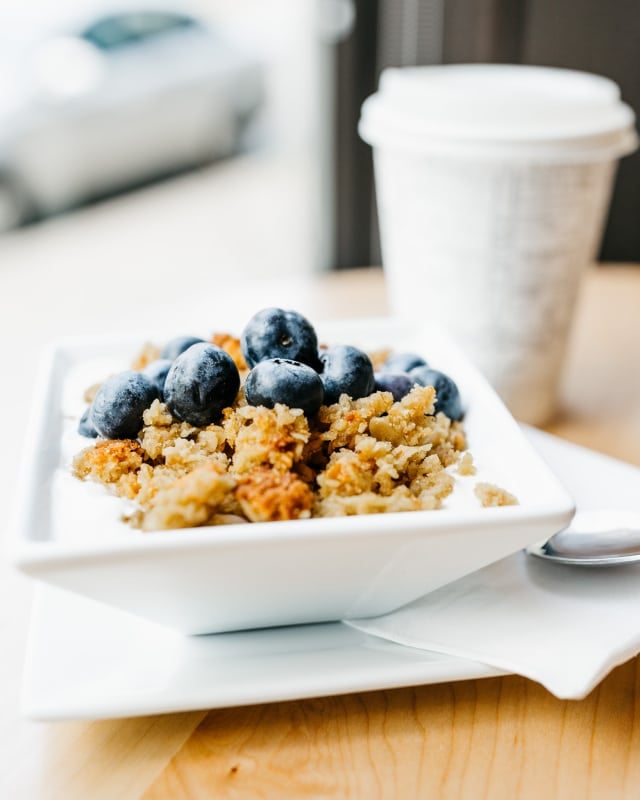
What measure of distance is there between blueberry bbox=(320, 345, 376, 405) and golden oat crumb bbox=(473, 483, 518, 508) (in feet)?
0.46

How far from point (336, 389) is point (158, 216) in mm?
1945

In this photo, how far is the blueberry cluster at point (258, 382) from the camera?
2.10 ft

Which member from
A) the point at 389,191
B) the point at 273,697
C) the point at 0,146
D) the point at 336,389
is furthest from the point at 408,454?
the point at 0,146

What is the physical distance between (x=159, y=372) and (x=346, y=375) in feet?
0.54

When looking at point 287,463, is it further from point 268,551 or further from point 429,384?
point 429,384

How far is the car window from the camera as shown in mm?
2604

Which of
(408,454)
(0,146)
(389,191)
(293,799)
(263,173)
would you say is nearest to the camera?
(293,799)

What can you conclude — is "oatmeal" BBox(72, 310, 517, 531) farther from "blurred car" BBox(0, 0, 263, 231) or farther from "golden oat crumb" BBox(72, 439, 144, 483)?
"blurred car" BBox(0, 0, 263, 231)

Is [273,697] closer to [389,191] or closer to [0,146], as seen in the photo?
[389,191]

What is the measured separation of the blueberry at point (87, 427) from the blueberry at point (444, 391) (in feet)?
0.90

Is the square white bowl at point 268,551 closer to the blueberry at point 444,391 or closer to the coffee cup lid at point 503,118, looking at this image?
the blueberry at point 444,391

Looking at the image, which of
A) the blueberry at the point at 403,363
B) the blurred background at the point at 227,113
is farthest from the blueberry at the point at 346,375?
the blurred background at the point at 227,113

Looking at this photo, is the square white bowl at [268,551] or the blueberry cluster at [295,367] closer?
the square white bowl at [268,551]

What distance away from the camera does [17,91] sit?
2471mm
